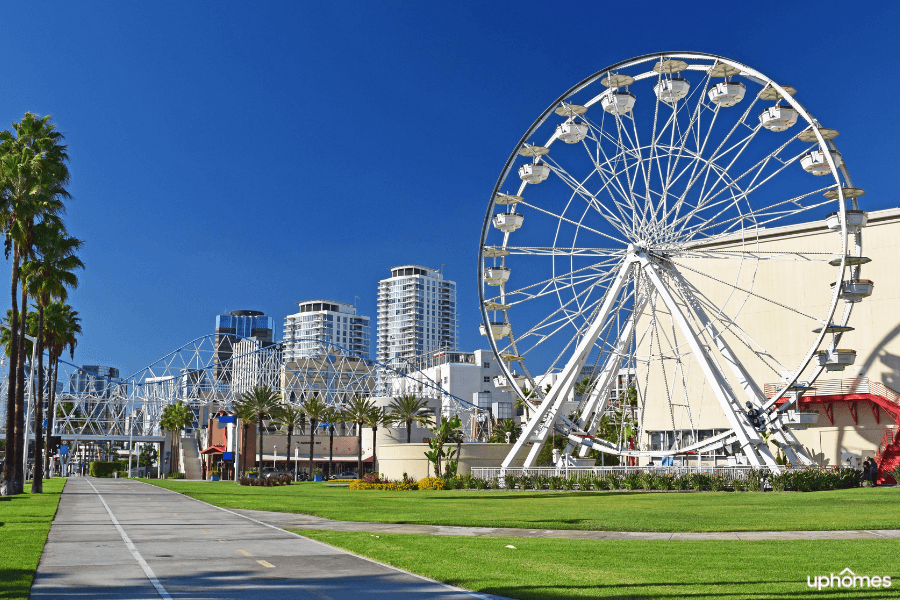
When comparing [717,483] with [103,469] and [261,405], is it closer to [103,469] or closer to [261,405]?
[261,405]

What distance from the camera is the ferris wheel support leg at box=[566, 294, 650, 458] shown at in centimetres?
4453

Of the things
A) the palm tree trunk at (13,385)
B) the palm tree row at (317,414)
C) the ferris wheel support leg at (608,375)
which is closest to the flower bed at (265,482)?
the palm tree trunk at (13,385)

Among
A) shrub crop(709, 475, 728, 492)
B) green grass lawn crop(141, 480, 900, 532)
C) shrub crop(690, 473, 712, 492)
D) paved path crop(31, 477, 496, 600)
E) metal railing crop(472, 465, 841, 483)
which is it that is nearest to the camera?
paved path crop(31, 477, 496, 600)

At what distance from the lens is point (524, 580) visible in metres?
11.5

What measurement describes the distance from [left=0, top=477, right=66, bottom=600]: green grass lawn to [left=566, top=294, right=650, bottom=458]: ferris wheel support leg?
28.2 metres

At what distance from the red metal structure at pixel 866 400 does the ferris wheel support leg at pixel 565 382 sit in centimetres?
1181

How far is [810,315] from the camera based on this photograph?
48125 mm

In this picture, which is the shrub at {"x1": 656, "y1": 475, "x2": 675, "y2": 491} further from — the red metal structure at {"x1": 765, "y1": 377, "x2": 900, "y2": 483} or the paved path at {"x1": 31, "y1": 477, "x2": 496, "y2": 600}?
the paved path at {"x1": 31, "y1": 477, "x2": 496, "y2": 600}

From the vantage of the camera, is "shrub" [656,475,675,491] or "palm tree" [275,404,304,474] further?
"palm tree" [275,404,304,474]

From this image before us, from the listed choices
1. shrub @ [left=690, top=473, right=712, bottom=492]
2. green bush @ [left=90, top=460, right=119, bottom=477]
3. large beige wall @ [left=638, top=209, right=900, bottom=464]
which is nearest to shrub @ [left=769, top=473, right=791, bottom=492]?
shrub @ [left=690, top=473, right=712, bottom=492]

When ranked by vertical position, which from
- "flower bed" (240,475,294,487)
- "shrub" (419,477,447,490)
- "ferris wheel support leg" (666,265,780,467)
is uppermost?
"ferris wheel support leg" (666,265,780,467)

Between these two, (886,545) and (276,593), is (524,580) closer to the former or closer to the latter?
(276,593)

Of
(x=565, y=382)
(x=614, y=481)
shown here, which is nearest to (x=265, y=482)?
(x=565, y=382)

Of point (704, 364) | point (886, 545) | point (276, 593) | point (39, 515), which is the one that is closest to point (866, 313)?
point (704, 364)
